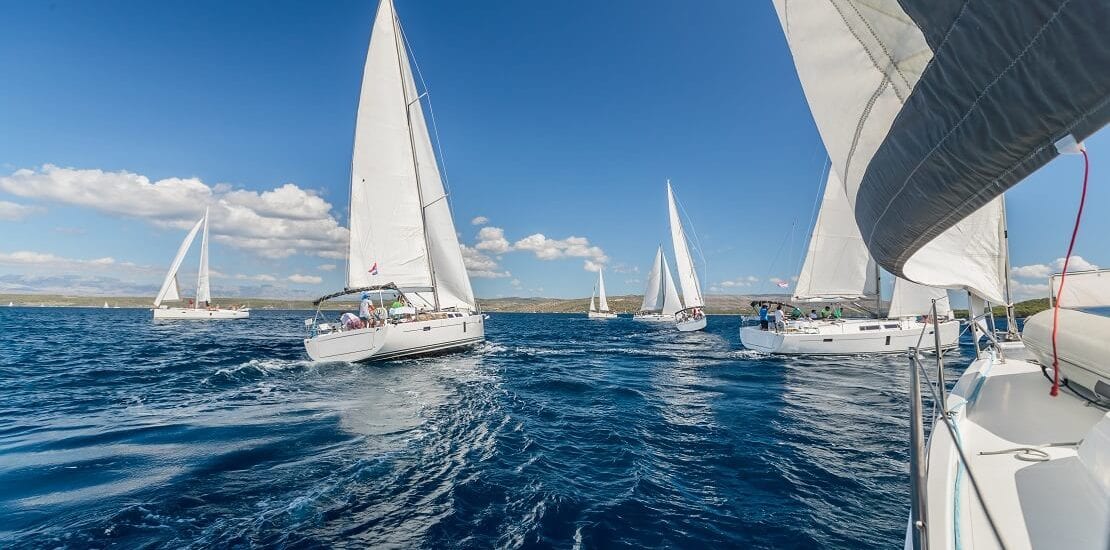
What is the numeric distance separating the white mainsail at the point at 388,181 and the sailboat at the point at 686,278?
2949cm

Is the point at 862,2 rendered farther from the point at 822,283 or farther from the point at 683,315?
the point at 683,315

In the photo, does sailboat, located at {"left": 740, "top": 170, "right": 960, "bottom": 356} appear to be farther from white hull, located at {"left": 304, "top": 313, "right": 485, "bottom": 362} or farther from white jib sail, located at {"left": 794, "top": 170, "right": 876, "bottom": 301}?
white hull, located at {"left": 304, "top": 313, "right": 485, "bottom": 362}

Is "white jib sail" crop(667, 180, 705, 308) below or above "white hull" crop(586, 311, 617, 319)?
above

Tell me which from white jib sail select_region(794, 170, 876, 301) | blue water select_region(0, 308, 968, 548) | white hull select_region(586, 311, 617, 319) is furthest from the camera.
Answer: white hull select_region(586, 311, 617, 319)

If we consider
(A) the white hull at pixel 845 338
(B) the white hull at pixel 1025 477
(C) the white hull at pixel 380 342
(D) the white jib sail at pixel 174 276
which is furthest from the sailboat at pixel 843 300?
(D) the white jib sail at pixel 174 276

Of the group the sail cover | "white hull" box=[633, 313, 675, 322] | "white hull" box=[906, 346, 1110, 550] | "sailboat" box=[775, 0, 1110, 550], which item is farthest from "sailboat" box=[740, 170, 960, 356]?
"white hull" box=[633, 313, 675, 322]

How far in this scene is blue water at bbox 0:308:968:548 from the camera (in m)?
4.36

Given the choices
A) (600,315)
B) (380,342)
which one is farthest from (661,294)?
(380,342)

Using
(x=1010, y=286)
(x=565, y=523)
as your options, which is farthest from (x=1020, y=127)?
(x=1010, y=286)

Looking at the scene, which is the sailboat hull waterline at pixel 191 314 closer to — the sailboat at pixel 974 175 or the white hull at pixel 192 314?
the white hull at pixel 192 314

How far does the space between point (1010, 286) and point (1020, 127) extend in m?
6.00

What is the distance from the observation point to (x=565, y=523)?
4.57m

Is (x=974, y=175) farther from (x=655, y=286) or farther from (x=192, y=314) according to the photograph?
(x=192, y=314)

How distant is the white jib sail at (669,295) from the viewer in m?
62.8
